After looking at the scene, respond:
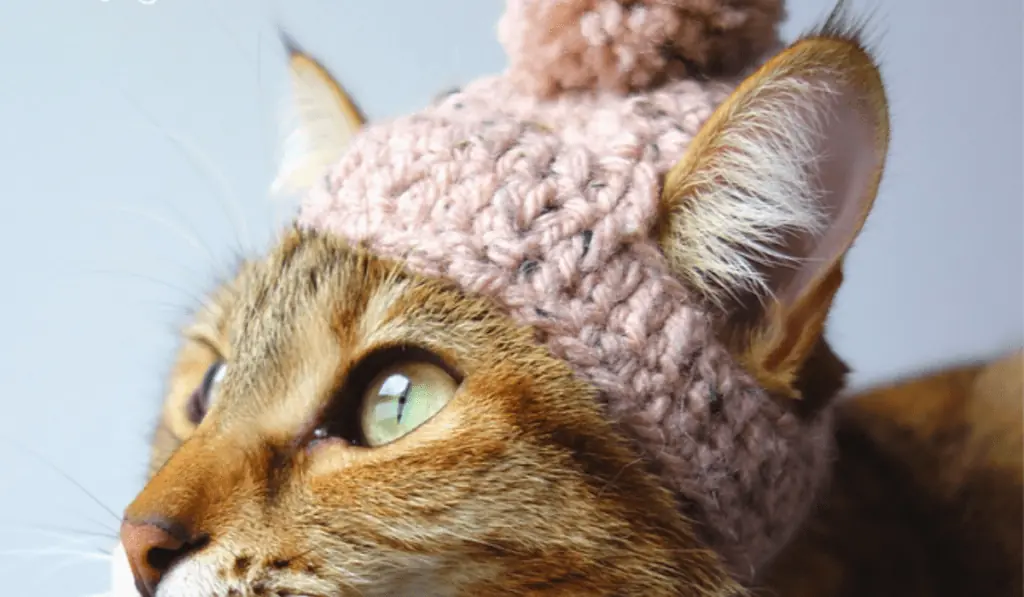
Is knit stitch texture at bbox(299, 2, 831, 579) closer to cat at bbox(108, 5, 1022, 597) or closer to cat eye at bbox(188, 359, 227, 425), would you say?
cat at bbox(108, 5, 1022, 597)

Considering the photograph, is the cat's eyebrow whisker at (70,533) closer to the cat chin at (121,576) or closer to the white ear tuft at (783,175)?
the cat chin at (121,576)

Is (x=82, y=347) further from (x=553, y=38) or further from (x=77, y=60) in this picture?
(x=553, y=38)

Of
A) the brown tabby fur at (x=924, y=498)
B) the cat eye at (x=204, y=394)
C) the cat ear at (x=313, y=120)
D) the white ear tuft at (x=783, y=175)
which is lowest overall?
the brown tabby fur at (x=924, y=498)

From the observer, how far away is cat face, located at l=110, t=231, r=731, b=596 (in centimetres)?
37


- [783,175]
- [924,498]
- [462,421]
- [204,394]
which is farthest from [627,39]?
[924,498]

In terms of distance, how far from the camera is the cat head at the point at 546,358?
1.22 feet

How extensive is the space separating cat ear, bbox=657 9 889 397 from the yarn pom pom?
0.20ft

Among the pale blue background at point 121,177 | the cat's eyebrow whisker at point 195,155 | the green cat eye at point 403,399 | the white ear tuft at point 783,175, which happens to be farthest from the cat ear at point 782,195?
the cat's eyebrow whisker at point 195,155

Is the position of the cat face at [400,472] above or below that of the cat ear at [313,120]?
below

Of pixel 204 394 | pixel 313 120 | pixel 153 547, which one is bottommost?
pixel 153 547

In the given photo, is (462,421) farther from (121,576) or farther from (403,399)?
(121,576)

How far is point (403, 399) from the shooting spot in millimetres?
400

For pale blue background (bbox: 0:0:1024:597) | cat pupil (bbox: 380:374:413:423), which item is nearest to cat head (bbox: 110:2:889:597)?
cat pupil (bbox: 380:374:413:423)

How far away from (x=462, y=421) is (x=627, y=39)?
0.70 feet
